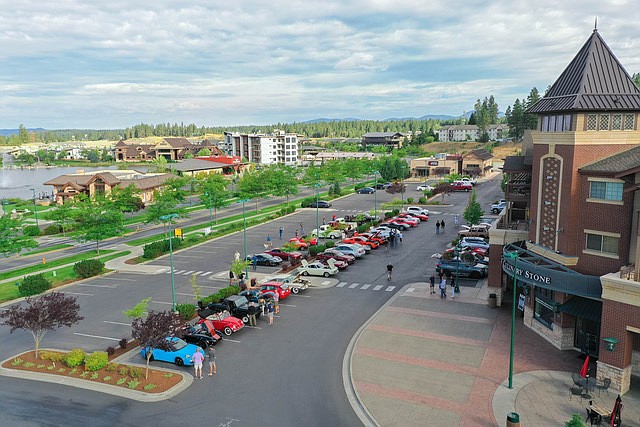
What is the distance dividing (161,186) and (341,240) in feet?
159

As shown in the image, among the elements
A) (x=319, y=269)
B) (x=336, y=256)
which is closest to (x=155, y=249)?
(x=319, y=269)

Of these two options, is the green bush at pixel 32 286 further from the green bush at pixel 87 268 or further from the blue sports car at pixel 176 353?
the blue sports car at pixel 176 353

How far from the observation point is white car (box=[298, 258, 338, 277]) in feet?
131

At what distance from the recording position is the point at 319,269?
39938mm

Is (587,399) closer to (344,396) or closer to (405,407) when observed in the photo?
(405,407)

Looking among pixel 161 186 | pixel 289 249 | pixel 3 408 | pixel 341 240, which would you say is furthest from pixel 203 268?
pixel 161 186

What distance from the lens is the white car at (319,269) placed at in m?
39.9

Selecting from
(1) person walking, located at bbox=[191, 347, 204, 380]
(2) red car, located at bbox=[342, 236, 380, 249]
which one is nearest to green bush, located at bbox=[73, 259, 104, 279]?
(1) person walking, located at bbox=[191, 347, 204, 380]

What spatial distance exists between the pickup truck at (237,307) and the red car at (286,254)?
43.0 feet

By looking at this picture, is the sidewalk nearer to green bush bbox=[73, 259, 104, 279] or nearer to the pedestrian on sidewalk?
the pedestrian on sidewalk

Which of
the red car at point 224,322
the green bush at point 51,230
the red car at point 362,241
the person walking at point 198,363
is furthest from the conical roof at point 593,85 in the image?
the green bush at point 51,230

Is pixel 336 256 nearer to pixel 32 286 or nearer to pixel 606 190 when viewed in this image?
pixel 32 286

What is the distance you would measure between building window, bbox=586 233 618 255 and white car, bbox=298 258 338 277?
1963 cm

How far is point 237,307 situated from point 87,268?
16.7m
